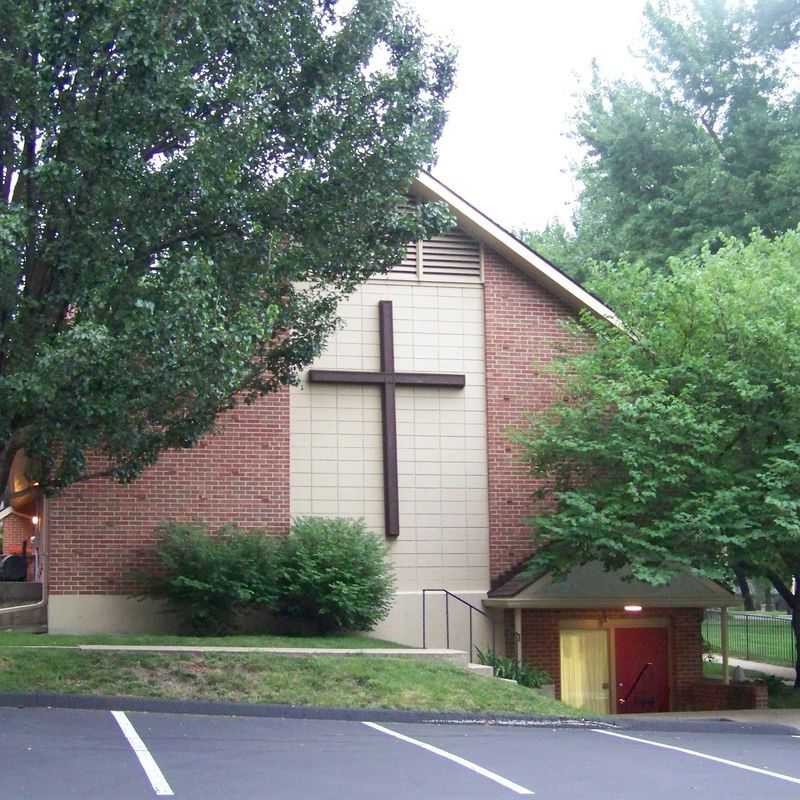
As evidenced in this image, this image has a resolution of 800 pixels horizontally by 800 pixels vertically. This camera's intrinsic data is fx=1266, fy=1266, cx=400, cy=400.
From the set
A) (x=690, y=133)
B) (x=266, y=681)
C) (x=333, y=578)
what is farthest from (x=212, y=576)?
(x=690, y=133)

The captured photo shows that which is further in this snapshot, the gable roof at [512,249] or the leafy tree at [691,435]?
the gable roof at [512,249]

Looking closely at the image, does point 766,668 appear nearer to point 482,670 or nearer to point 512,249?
point 512,249

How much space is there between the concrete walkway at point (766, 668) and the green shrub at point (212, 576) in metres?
12.1

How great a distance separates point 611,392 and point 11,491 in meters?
12.5

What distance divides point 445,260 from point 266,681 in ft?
31.3

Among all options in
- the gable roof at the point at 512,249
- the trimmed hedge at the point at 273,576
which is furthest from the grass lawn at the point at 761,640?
the trimmed hedge at the point at 273,576

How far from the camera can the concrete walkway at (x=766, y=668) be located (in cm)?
2767

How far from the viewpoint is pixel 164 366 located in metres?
14.5

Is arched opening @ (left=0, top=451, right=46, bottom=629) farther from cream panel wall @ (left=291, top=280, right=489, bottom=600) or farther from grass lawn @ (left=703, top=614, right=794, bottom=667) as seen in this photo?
grass lawn @ (left=703, top=614, right=794, bottom=667)

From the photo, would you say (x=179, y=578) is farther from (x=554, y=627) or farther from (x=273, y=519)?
(x=554, y=627)

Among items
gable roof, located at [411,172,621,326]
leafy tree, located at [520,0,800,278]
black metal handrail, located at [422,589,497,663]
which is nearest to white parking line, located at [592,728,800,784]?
black metal handrail, located at [422,589,497,663]

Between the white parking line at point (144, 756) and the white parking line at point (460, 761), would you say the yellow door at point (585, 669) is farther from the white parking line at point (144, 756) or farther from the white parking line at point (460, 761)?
the white parking line at point (144, 756)

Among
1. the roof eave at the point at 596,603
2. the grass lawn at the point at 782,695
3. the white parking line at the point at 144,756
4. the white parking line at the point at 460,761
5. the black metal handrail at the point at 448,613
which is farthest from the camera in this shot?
the grass lawn at the point at 782,695

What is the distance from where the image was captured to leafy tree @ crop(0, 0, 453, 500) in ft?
46.9
